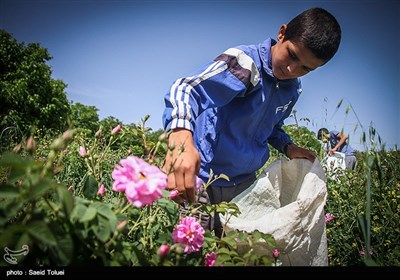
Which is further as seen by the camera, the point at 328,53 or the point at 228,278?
the point at 328,53

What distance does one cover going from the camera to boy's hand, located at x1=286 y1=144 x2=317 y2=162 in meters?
1.30

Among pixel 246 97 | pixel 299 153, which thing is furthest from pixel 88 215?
pixel 299 153

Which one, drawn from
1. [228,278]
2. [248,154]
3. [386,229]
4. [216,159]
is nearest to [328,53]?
[248,154]

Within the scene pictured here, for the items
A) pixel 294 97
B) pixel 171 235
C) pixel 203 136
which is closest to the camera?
pixel 171 235

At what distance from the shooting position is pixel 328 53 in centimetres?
119

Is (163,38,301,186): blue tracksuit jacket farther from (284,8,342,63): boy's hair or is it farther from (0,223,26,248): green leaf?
(0,223,26,248): green leaf

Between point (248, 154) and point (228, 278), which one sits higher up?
point (248, 154)

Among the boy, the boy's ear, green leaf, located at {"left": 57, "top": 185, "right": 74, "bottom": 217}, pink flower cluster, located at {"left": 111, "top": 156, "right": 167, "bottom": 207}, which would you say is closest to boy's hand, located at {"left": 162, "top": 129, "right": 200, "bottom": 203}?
the boy

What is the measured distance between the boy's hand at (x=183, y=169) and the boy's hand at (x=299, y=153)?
0.74 meters

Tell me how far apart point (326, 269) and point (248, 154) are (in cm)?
93

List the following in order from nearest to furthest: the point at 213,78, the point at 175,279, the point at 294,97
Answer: the point at 175,279
the point at 213,78
the point at 294,97

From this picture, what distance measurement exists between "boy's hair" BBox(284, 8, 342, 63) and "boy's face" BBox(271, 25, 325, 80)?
0.02 m

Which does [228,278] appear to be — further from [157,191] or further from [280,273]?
[157,191]

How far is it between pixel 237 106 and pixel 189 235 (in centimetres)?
81
